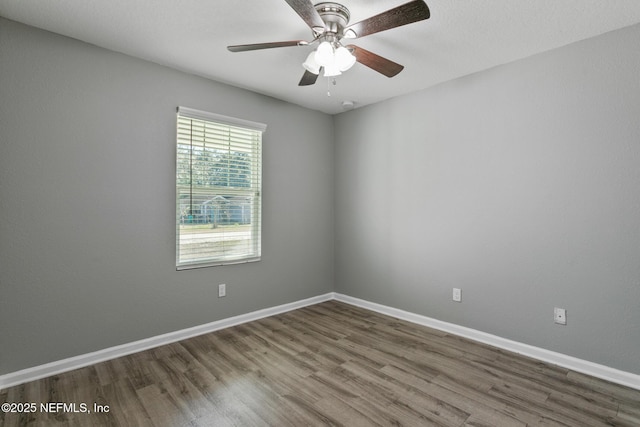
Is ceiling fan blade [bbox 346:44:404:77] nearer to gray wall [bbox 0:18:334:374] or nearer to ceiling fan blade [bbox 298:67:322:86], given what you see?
ceiling fan blade [bbox 298:67:322:86]

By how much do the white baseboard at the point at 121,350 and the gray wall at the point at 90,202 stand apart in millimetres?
52

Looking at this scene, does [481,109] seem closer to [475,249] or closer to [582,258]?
[475,249]

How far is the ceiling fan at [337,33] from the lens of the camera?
66.3 inches

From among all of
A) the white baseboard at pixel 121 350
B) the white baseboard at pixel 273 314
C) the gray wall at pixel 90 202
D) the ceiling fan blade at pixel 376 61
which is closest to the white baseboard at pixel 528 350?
the white baseboard at pixel 273 314

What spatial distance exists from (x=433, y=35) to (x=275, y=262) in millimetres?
2658

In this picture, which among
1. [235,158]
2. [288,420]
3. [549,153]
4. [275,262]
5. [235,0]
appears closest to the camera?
[288,420]

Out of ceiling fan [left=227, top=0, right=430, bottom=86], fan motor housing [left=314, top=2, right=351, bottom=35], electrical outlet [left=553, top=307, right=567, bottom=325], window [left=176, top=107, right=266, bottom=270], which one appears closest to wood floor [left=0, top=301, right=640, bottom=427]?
electrical outlet [left=553, top=307, right=567, bottom=325]

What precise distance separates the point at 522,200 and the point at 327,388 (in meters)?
2.15

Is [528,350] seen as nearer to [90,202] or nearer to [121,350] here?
[121,350]

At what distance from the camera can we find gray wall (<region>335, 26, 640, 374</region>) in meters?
2.24

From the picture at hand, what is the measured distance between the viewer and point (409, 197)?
3.48 metres

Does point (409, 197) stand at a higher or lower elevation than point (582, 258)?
higher

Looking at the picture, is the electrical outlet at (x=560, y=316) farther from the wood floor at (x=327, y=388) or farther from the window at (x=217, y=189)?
the window at (x=217, y=189)

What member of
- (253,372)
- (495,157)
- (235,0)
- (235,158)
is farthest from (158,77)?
(495,157)
